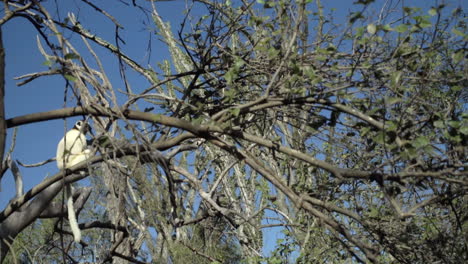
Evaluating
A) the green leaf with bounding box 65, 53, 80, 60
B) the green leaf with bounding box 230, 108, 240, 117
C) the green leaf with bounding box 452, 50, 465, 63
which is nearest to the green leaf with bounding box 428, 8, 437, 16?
the green leaf with bounding box 452, 50, 465, 63

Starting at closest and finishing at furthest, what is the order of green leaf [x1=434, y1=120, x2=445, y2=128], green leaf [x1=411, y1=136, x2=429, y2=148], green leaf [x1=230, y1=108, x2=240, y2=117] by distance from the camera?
green leaf [x1=411, y1=136, x2=429, y2=148]
green leaf [x1=434, y1=120, x2=445, y2=128]
green leaf [x1=230, y1=108, x2=240, y2=117]

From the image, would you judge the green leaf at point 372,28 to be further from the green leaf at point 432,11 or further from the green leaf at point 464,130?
the green leaf at point 464,130

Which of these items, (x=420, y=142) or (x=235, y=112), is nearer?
(x=420, y=142)

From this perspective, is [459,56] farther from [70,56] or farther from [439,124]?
[70,56]

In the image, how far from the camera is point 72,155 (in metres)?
3.41

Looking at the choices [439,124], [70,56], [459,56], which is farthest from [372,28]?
[70,56]

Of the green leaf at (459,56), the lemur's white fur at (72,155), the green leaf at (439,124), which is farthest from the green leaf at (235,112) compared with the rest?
the green leaf at (459,56)

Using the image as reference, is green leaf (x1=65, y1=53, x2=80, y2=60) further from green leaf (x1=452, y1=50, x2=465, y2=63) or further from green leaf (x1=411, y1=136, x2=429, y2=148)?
green leaf (x1=452, y1=50, x2=465, y2=63)

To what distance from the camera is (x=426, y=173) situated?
2.10 metres

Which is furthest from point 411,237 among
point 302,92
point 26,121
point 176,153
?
point 26,121

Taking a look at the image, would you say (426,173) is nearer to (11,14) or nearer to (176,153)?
(176,153)

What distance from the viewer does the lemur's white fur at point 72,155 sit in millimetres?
2363

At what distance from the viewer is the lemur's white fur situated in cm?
236

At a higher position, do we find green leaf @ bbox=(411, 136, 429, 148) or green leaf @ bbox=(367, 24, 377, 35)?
green leaf @ bbox=(367, 24, 377, 35)
